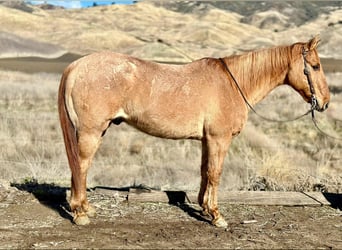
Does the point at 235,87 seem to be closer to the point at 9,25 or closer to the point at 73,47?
the point at 73,47

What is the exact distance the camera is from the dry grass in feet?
24.7

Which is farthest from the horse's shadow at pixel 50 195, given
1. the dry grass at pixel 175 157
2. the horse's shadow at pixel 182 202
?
the horse's shadow at pixel 182 202

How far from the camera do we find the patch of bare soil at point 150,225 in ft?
14.6

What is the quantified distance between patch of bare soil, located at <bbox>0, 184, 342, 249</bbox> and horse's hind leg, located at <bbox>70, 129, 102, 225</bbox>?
0.49 feet

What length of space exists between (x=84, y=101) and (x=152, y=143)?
5843 millimetres

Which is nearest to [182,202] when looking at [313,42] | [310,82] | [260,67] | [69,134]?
[69,134]

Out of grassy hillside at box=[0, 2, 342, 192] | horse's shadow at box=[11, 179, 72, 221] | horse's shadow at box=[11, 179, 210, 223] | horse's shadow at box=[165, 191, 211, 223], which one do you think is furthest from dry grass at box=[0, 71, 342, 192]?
horse's shadow at box=[165, 191, 211, 223]

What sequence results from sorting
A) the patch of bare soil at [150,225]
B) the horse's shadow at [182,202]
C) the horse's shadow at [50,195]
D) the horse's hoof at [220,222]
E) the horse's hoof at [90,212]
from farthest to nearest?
1. the horse's shadow at [182,202]
2. the horse's shadow at [50,195]
3. the horse's hoof at [90,212]
4. the horse's hoof at [220,222]
5. the patch of bare soil at [150,225]

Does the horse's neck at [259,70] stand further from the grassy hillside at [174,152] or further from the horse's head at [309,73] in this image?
the grassy hillside at [174,152]

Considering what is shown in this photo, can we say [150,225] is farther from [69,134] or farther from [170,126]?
[69,134]

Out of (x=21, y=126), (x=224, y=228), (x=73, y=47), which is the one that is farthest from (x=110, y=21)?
(x=224, y=228)

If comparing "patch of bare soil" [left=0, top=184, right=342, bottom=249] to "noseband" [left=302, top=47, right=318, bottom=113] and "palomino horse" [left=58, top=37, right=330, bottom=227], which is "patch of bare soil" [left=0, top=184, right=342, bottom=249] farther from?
"noseband" [left=302, top=47, right=318, bottom=113]

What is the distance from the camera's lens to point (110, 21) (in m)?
105

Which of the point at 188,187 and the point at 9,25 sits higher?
the point at 9,25
